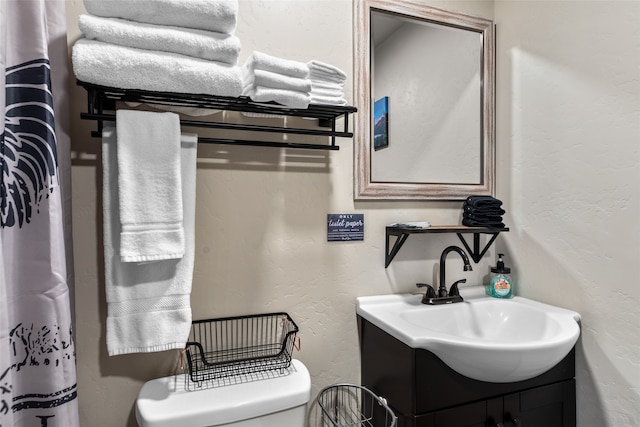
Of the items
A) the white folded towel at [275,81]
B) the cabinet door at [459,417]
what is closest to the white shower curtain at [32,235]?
the white folded towel at [275,81]

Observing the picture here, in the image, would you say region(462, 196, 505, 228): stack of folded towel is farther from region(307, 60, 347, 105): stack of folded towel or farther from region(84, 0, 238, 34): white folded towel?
region(84, 0, 238, 34): white folded towel

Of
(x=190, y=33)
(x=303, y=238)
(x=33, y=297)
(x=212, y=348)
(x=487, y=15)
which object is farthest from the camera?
(x=487, y=15)

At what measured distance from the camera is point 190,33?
98cm

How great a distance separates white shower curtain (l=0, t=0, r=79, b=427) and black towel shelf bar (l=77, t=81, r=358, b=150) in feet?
0.37

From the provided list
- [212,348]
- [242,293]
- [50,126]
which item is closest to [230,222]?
[242,293]

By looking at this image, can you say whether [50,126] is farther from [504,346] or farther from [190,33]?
[504,346]

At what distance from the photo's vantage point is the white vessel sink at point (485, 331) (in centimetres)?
99

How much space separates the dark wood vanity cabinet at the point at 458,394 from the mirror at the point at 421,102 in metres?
0.59

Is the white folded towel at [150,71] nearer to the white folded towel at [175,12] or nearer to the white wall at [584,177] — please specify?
the white folded towel at [175,12]

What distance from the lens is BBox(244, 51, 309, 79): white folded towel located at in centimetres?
106

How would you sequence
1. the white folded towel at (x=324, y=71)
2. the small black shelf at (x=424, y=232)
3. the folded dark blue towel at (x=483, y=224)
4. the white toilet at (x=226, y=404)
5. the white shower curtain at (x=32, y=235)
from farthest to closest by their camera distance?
the folded dark blue towel at (x=483, y=224) < the small black shelf at (x=424, y=232) < the white folded towel at (x=324, y=71) < the white toilet at (x=226, y=404) < the white shower curtain at (x=32, y=235)

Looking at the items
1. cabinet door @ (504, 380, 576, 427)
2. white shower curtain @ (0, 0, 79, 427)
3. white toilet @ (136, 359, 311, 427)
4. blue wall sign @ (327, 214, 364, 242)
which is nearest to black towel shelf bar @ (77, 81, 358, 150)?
white shower curtain @ (0, 0, 79, 427)

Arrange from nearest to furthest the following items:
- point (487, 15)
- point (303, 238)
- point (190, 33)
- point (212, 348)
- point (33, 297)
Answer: point (33, 297) < point (190, 33) < point (212, 348) < point (303, 238) < point (487, 15)

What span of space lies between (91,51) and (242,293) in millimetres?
805
